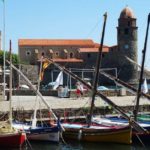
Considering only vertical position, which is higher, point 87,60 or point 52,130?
point 87,60

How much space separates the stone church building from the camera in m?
123

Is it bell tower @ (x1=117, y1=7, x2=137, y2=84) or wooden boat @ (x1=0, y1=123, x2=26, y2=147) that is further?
bell tower @ (x1=117, y1=7, x2=137, y2=84)

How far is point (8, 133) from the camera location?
2622cm

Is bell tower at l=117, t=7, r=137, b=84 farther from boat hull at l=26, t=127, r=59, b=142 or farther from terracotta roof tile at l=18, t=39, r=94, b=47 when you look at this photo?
boat hull at l=26, t=127, r=59, b=142

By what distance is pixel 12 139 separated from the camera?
86.3 feet

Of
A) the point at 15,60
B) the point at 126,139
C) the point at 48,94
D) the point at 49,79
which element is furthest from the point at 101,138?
the point at 49,79

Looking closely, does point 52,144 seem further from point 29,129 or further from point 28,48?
point 28,48

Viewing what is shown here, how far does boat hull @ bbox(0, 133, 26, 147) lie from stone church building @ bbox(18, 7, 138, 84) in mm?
90218

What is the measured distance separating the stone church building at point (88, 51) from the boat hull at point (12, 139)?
90218 millimetres

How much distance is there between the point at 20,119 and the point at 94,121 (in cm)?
498

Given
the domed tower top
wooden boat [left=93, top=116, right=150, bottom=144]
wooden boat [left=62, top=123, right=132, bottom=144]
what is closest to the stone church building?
the domed tower top

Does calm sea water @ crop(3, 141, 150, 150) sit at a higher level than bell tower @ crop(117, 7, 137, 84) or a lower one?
lower

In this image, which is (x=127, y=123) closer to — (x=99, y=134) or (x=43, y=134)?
(x=99, y=134)

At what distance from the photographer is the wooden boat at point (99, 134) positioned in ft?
92.1
